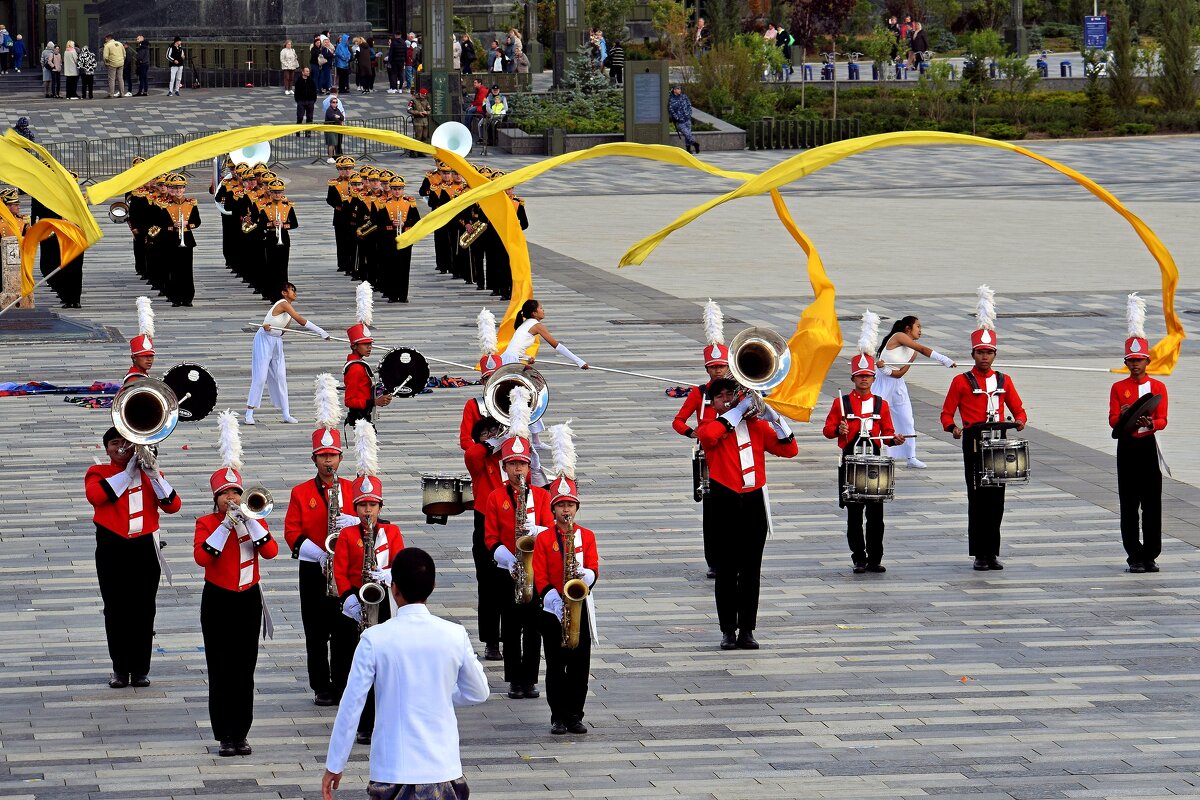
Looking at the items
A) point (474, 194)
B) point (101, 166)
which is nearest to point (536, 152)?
point (101, 166)

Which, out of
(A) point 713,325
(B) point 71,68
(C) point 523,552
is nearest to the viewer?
(C) point 523,552

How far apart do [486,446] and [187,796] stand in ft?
10.7

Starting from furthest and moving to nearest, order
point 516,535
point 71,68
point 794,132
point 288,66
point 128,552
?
1. point 288,66
2. point 71,68
3. point 794,132
4. point 128,552
5. point 516,535

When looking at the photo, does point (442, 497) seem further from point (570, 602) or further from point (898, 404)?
point (898, 404)

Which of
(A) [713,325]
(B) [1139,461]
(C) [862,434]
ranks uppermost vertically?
(A) [713,325]

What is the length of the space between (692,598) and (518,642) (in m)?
2.43

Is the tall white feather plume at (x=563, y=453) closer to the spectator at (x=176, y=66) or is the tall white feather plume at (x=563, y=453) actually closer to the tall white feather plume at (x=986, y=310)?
the tall white feather plume at (x=986, y=310)

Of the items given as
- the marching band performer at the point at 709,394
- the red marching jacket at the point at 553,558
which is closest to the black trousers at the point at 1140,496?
the marching band performer at the point at 709,394

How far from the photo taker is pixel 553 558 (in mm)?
10945

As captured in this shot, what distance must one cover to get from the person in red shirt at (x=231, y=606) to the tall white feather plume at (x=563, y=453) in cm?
158

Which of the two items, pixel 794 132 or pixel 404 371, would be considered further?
pixel 794 132

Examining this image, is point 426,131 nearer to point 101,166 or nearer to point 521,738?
point 101,166

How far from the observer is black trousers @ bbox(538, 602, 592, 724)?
35.3 ft

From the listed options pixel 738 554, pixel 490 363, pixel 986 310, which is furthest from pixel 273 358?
pixel 738 554
